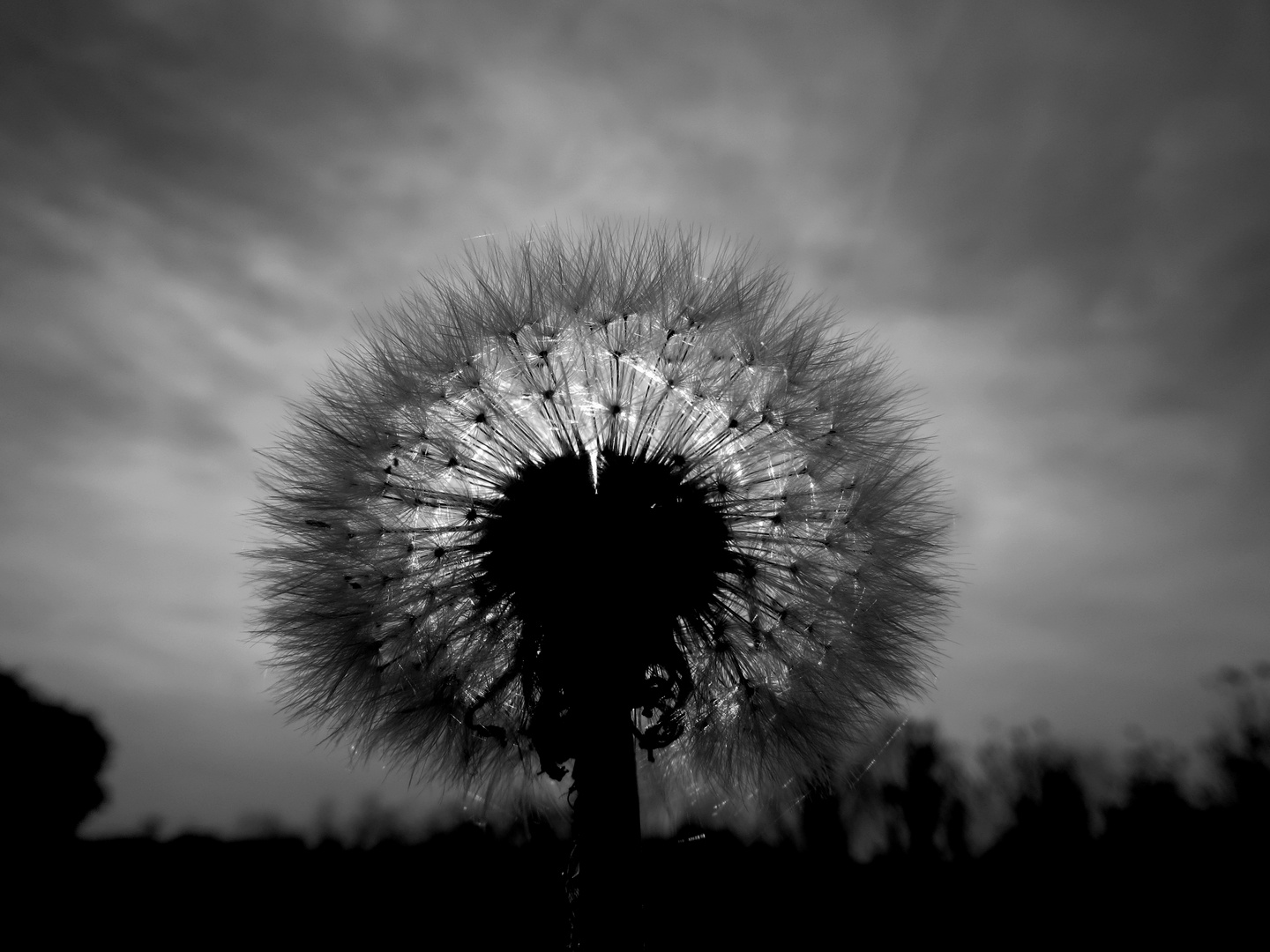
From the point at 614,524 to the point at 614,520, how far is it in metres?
0.02

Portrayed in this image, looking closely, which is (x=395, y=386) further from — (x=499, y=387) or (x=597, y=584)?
(x=597, y=584)

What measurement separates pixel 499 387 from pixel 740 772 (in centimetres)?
208

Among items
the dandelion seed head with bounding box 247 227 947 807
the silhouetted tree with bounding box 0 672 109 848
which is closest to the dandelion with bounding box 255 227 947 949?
the dandelion seed head with bounding box 247 227 947 807

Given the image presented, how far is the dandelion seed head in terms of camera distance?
294 centimetres

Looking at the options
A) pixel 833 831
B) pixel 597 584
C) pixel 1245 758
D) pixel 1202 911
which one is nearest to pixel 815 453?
pixel 597 584

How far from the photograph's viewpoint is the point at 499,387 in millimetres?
3338

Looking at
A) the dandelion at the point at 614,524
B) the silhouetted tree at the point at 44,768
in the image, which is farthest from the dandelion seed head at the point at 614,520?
the silhouetted tree at the point at 44,768

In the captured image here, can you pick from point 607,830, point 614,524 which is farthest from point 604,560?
point 607,830

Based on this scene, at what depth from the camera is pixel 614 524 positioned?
274 cm

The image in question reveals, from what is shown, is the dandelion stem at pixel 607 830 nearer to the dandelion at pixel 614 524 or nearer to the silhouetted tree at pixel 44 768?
Result: the dandelion at pixel 614 524

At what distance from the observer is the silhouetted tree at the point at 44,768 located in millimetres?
3945

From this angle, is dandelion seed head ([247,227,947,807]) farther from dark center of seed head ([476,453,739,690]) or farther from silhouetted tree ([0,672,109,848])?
silhouetted tree ([0,672,109,848])

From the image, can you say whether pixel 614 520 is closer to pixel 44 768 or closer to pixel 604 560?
pixel 604 560

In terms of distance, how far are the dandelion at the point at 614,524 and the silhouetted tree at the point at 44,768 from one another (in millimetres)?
1979
